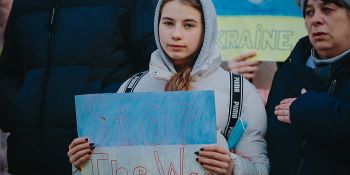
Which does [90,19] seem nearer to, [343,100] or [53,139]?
[53,139]

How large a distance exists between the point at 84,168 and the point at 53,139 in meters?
0.56

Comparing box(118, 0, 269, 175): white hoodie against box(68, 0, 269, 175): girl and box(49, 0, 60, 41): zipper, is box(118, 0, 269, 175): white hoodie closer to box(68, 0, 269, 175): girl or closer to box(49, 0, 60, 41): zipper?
box(68, 0, 269, 175): girl

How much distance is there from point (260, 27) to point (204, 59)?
2.92ft

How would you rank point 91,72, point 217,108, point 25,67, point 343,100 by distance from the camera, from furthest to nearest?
point 25,67
point 91,72
point 217,108
point 343,100

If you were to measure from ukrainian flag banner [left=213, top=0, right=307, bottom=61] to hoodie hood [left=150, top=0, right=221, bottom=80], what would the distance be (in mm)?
727

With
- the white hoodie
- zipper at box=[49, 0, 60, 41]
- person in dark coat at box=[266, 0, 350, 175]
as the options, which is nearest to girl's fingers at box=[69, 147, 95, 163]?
the white hoodie

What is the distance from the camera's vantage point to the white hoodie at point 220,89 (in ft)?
9.51

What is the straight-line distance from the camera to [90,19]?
3.52 metres

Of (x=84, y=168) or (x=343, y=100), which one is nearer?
(x=343, y=100)

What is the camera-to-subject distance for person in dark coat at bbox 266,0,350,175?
2.62 metres

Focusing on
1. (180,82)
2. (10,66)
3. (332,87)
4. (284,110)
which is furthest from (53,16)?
(332,87)

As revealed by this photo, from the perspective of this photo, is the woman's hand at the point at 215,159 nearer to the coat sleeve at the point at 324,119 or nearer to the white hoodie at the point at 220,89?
the white hoodie at the point at 220,89

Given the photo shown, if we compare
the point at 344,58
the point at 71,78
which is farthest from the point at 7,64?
the point at 344,58

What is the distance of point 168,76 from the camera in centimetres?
304
